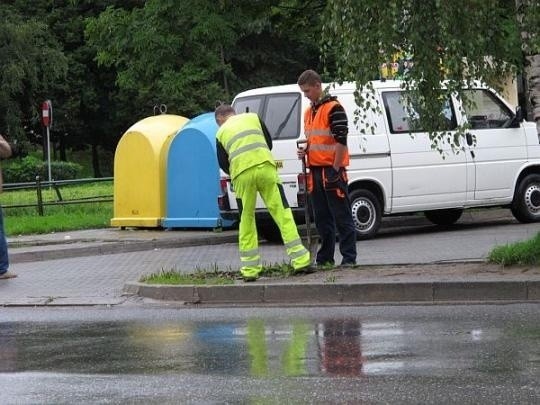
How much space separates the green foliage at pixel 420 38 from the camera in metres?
10.1

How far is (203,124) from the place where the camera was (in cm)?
1769

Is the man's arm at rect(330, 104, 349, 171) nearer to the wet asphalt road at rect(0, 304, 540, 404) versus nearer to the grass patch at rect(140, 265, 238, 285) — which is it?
the grass patch at rect(140, 265, 238, 285)

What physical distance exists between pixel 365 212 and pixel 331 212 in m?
4.71

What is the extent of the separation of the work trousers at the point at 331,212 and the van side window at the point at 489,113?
5.72 m

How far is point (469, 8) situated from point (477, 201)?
6.74 meters

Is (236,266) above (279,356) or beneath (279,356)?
beneath

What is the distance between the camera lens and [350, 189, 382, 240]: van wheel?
15.6 m

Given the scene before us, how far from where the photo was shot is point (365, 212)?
15750 mm

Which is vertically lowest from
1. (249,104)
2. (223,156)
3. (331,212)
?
(331,212)

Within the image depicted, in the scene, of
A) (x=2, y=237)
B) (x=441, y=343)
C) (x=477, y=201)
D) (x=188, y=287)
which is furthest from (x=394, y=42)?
(x=477, y=201)

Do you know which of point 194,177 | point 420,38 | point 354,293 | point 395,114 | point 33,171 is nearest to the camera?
point 354,293

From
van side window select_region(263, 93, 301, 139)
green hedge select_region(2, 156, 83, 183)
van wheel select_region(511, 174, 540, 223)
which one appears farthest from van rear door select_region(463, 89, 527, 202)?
green hedge select_region(2, 156, 83, 183)

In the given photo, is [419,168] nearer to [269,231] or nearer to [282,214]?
[269,231]

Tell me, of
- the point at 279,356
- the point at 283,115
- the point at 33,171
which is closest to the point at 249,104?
the point at 283,115
